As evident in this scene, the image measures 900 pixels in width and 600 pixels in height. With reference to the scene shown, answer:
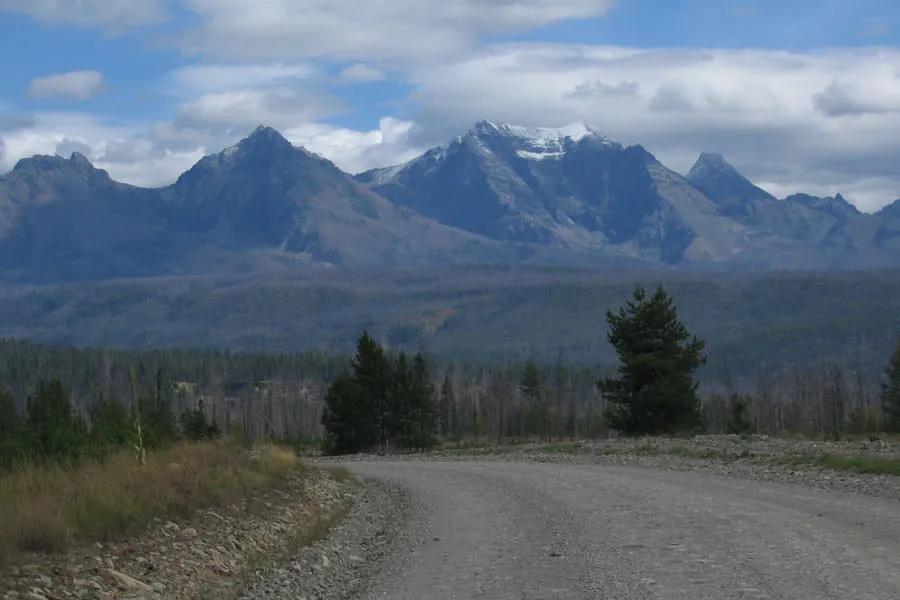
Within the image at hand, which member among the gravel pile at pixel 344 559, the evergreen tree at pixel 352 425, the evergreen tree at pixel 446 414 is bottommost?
the evergreen tree at pixel 446 414

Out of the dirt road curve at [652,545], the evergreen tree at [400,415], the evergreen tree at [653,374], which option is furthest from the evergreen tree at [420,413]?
the dirt road curve at [652,545]

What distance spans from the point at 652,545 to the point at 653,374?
3515 cm

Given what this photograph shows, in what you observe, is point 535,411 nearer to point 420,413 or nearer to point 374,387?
point 420,413

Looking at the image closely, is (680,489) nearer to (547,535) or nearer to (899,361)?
(547,535)

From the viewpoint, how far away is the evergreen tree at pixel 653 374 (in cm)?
4984

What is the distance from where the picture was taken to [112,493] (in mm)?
16938

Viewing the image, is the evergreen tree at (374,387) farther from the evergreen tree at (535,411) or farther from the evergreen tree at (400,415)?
the evergreen tree at (535,411)

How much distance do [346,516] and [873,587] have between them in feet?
42.3

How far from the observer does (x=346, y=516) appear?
76.5ft

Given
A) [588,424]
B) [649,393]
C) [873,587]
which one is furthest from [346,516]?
[588,424]

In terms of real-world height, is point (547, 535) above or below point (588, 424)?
above

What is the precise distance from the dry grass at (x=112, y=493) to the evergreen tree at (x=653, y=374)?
28.8 meters

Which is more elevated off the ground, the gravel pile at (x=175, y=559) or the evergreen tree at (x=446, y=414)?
the gravel pile at (x=175, y=559)

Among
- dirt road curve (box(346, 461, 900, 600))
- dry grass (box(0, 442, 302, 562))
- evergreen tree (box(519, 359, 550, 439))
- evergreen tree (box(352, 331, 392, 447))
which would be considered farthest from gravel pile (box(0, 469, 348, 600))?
evergreen tree (box(519, 359, 550, 439))
